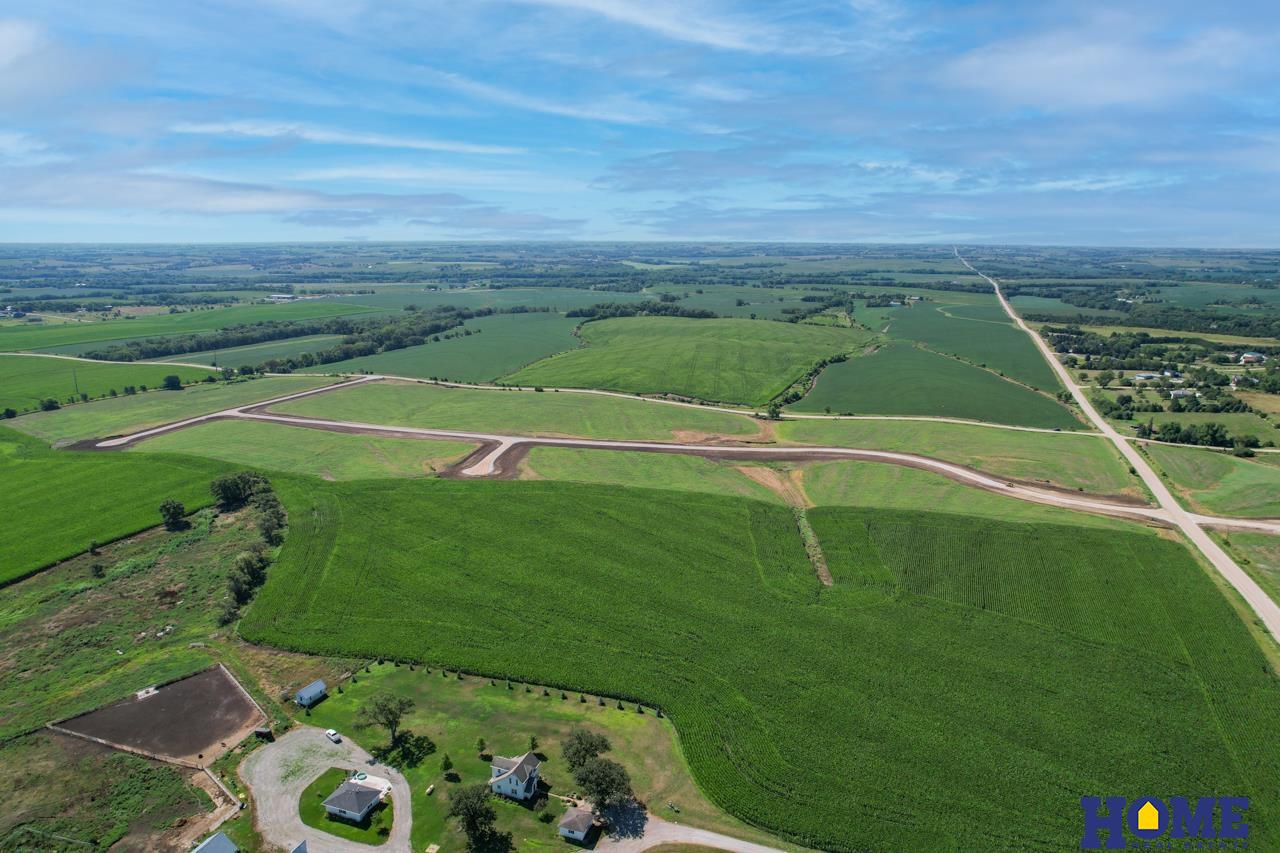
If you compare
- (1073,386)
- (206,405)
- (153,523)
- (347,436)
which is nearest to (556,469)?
(347,436)

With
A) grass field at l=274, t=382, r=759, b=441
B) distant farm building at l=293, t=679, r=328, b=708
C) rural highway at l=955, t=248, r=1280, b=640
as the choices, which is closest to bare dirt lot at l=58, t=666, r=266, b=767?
distant farm building at l=293, t=679, r=328, b=708

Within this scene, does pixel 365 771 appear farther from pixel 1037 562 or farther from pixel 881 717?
pixel 1037 562

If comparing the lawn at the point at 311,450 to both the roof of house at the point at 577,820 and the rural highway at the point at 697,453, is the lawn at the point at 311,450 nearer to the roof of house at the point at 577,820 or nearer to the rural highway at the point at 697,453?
the rural highway at the point at 697,453

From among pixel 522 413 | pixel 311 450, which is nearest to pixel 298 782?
pixel 311 450

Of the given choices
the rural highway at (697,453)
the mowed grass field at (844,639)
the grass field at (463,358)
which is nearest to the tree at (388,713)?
the mowed grass field at (844,639)

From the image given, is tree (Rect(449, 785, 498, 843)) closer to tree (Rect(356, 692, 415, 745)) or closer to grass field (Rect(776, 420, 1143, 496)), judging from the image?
tree (Rect(356, 692, 415, 745))
